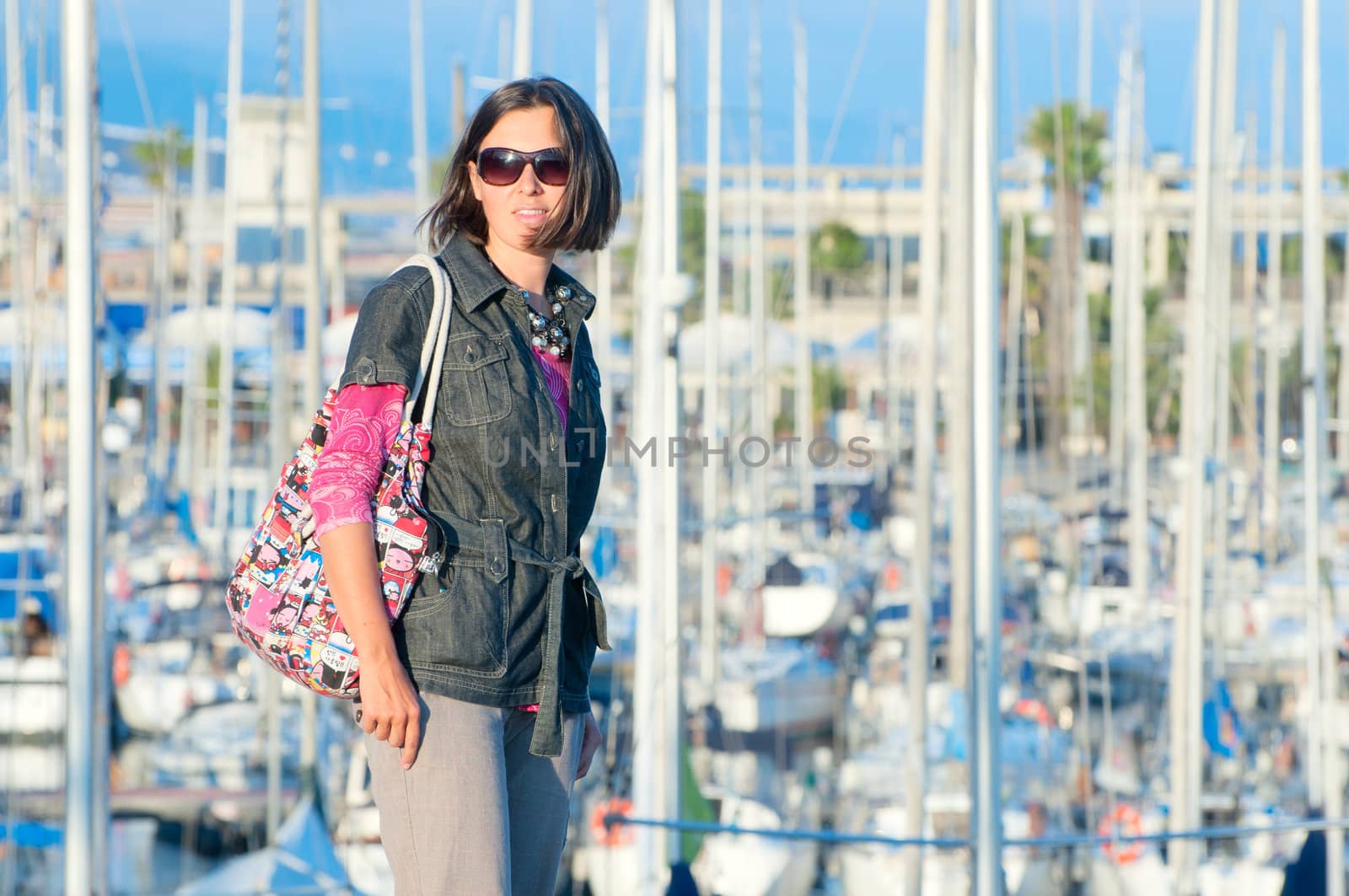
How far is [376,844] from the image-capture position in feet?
30.0

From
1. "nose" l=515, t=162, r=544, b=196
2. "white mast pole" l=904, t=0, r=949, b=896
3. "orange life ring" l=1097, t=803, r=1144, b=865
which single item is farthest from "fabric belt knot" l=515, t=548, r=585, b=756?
"orange life ring" l=1097, t=803, r=1144, b=865

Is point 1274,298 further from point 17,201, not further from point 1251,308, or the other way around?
point 17,201

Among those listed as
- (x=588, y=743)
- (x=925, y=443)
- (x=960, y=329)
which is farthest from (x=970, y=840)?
(x=925, y=443)

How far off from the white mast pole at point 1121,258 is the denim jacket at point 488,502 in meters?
13.7

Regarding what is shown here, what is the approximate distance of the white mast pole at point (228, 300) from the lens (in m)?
15.0

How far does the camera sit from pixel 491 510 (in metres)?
2.15

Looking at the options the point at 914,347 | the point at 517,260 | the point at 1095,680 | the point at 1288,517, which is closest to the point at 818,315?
the point at 914,347

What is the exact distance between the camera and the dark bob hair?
2271 millimetres

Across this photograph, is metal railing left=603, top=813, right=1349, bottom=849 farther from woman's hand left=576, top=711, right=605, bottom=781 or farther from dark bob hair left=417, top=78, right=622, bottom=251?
dark bob hair left=417, top=78, right=622, bottom=251

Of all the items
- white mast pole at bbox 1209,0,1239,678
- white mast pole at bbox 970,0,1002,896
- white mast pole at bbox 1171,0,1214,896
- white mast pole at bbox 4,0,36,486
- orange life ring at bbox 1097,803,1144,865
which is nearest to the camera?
white mast pole at bbox 970,0,1002,896

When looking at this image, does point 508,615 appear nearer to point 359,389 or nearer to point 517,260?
point 359,389

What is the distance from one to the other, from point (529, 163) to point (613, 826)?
340 centimetres

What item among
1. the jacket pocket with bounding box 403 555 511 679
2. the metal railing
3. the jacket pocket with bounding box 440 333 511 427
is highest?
the jacket pocket with bounding box 440 333 511 427

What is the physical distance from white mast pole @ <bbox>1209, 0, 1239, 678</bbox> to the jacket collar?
26.6ft
